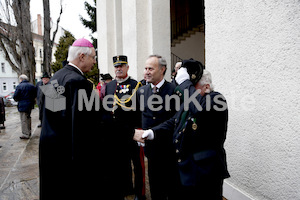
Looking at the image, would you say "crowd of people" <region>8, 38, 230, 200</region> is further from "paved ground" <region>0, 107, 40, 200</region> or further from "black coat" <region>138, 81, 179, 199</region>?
"paved ground" <region>0, 107, 40, 200</region>

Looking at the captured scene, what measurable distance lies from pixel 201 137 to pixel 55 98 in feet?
4.25

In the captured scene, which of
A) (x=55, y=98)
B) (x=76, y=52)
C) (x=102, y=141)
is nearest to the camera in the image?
(x=55, y=98)

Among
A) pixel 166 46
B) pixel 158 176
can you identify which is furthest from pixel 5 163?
pixel 166 46

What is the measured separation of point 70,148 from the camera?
2078mm

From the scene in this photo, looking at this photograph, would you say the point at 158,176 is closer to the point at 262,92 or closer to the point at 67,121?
the point at 67,121

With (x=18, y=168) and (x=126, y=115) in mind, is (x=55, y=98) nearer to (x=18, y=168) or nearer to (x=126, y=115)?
(x=126, y=115)

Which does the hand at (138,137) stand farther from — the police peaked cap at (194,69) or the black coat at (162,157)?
the police peaked cap at (194,69)

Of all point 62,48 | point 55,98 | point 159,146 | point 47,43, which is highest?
point 62,48

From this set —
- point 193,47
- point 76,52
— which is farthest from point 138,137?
point 193,47

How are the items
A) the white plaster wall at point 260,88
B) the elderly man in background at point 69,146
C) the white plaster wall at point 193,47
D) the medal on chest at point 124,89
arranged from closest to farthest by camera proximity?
1. the elderly man in background at point 69,146
2. the white plaster wall at point 260,88
3. the medal on chest at point 124,89
4. the white plaster wall at point 193,47

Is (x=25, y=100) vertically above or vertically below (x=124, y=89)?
below

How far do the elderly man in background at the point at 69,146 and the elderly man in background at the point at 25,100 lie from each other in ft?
20.8

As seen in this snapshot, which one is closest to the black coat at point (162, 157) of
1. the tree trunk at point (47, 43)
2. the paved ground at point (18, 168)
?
the paved ground at point (18, 168)

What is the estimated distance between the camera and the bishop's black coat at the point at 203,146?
6.68 ft
